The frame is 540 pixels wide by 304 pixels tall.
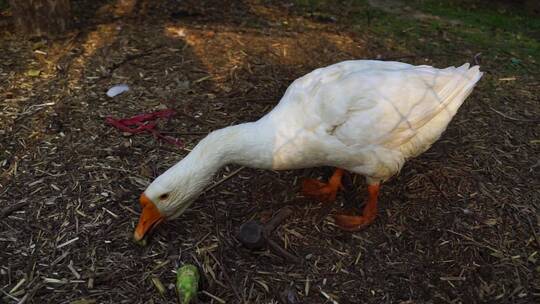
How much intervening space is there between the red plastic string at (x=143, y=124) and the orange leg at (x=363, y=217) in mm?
1441

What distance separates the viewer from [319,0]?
676 cm

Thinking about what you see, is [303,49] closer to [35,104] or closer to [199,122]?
[199,122]

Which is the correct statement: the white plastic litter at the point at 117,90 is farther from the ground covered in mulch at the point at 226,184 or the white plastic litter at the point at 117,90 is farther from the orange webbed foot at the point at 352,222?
the orange webbed foot at the point at 352,222

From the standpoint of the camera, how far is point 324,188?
3514 millimetres

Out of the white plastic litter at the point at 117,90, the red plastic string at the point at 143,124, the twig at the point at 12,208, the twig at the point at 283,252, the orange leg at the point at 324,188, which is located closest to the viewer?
the twig at the point at 283,252

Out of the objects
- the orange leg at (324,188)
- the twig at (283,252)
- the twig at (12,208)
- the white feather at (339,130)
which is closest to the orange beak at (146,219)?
the white feather at (339,130)

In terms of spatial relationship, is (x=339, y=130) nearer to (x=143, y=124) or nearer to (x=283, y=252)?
(x=283, y=252)

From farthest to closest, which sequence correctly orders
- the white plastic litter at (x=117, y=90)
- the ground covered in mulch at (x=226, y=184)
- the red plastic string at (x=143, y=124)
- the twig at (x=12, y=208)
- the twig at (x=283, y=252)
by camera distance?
the white plastic litter at (x=117, y=90)
the red plastic string at (x=143, y=124)
the twig at (x=12, y=208)
the twig at (x=283, y=252)
the ground covered in mulch at (x=226, y=184)

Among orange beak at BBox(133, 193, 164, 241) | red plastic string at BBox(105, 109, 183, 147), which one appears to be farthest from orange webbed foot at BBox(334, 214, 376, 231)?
red plastic string at BBox(105, 109, 183, 147)

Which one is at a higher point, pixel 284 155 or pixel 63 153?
pixel 284 155

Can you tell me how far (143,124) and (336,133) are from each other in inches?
69.1

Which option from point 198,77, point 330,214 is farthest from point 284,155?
point 198,77

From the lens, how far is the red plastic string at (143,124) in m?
3.86

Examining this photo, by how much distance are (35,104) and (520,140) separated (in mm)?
4253
